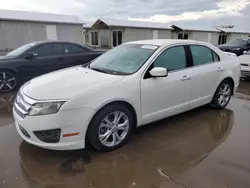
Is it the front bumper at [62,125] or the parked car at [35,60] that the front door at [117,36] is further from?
the front bumper at [62,125]

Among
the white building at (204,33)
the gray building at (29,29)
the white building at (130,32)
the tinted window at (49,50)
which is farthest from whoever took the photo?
the white building at (204,33)

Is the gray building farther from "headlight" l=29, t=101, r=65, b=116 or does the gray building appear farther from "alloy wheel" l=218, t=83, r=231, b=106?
"alloy wheel" l=218, t=83, r=231, b=106

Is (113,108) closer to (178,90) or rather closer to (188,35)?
(178,90)

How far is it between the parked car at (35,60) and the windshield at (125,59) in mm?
3141

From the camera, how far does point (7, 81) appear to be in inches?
237

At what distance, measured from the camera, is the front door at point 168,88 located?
319cm

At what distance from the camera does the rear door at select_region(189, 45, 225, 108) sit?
3.86 metres

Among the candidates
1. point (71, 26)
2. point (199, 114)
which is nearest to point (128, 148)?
point (199, 114)

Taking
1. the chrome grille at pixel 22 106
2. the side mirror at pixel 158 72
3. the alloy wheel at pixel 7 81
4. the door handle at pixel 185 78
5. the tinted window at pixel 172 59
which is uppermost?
the tinted window at pixel 172 59

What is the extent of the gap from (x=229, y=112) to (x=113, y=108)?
9.50 ft

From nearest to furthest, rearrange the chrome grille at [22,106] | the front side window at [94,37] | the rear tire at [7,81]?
the chrome grille at [22,106] < the rear tire at [7,81] < the front side window at [94,37]

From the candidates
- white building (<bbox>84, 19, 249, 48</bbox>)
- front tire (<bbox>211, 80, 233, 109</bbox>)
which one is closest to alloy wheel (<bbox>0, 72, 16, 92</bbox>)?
front tire (<bbox>211, 80, 233, 109</bbox>)

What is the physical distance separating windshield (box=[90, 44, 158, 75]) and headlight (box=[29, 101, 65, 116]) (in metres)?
1.06

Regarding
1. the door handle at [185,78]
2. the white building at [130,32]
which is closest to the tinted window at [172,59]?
the door handle at [185,78]
